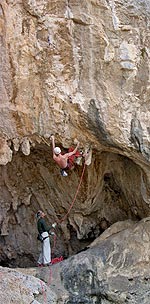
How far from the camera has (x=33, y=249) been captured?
25.7ft

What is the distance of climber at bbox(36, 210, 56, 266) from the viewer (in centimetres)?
684

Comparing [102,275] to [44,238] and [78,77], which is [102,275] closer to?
[44,238]

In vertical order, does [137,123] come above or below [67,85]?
below

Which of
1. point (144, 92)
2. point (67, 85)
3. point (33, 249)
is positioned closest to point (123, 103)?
point (144, 92)

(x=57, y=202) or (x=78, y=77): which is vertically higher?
(x=78, y=77)

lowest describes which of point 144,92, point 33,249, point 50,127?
point 33,249

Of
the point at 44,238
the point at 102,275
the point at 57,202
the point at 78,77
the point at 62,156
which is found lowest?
the point at 102,275

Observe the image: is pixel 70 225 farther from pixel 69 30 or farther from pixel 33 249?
pixel 69 30

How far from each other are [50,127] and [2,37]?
1.21m

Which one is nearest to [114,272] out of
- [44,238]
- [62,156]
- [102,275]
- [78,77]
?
[102,275]

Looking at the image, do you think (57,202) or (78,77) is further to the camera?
(57,202)

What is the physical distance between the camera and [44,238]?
693cm

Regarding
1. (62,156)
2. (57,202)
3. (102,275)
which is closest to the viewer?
(62,156)

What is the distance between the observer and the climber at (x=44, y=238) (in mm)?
6844
